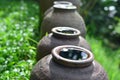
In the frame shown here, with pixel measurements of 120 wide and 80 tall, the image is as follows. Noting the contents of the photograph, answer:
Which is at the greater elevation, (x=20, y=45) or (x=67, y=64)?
(x=67, y=64)

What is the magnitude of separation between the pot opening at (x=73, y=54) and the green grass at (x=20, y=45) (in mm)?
1059

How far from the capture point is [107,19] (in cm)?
775

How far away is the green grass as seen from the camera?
12.2 ft

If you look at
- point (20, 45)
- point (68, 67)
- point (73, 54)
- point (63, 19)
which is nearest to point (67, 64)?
point (68, 67)

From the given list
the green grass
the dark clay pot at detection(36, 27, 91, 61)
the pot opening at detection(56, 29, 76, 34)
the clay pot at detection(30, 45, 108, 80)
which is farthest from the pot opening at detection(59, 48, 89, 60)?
the green grass

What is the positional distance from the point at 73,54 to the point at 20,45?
6.43 ft

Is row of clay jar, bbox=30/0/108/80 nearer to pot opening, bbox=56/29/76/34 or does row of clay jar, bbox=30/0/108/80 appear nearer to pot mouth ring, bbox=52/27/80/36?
pot mouth ring, bbox=52/27/80/36

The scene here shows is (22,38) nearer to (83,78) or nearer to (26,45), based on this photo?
(26,45)

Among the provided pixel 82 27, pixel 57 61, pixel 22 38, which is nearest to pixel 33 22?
pixel 22 38

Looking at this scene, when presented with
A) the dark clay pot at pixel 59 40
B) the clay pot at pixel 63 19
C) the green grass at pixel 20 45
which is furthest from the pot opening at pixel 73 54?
the clay pot at pixel 63 19

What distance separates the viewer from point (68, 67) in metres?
2.34

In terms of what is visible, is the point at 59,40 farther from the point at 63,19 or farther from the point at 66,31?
the point at 63,19

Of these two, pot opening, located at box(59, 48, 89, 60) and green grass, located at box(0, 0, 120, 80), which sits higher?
pot opening, located at box(59, 48, 89, 60)

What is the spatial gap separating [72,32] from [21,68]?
2.96 ft
